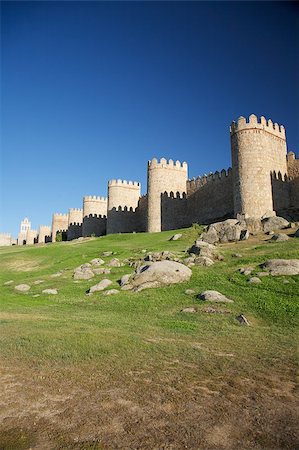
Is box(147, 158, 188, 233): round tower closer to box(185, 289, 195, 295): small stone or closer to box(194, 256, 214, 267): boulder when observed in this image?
box(194, 256, 214, 267): boulder

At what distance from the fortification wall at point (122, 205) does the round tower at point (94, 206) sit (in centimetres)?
1002

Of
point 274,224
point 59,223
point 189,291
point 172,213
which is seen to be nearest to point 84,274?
point 189,291

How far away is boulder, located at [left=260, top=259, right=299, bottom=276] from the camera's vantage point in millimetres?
15586

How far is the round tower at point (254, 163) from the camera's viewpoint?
33406 millimetres

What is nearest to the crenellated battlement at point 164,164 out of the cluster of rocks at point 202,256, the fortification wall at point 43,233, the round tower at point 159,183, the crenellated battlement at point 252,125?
the round tower at point 159,183

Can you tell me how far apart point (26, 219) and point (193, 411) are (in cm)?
18419

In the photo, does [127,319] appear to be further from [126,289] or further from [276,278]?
[276,278]

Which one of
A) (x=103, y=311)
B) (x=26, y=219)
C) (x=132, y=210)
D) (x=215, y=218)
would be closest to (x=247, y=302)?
(x=103, y=311)

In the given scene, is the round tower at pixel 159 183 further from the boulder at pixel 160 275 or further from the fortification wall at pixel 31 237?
the fortification wall at pixel 31 237

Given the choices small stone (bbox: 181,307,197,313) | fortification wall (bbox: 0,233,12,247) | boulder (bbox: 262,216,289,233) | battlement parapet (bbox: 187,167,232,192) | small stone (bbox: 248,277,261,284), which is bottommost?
small stone (bbox: 181,307,197,313)

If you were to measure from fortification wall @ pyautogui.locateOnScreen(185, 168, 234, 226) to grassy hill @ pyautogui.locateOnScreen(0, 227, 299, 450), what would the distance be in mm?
26073

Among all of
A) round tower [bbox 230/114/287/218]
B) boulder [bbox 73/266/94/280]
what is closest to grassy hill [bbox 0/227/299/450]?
boulder [bbox 73/266/94/280]

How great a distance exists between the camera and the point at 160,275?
1742 centimetres

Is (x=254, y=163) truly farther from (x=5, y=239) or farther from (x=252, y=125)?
(x=5, y=239)
